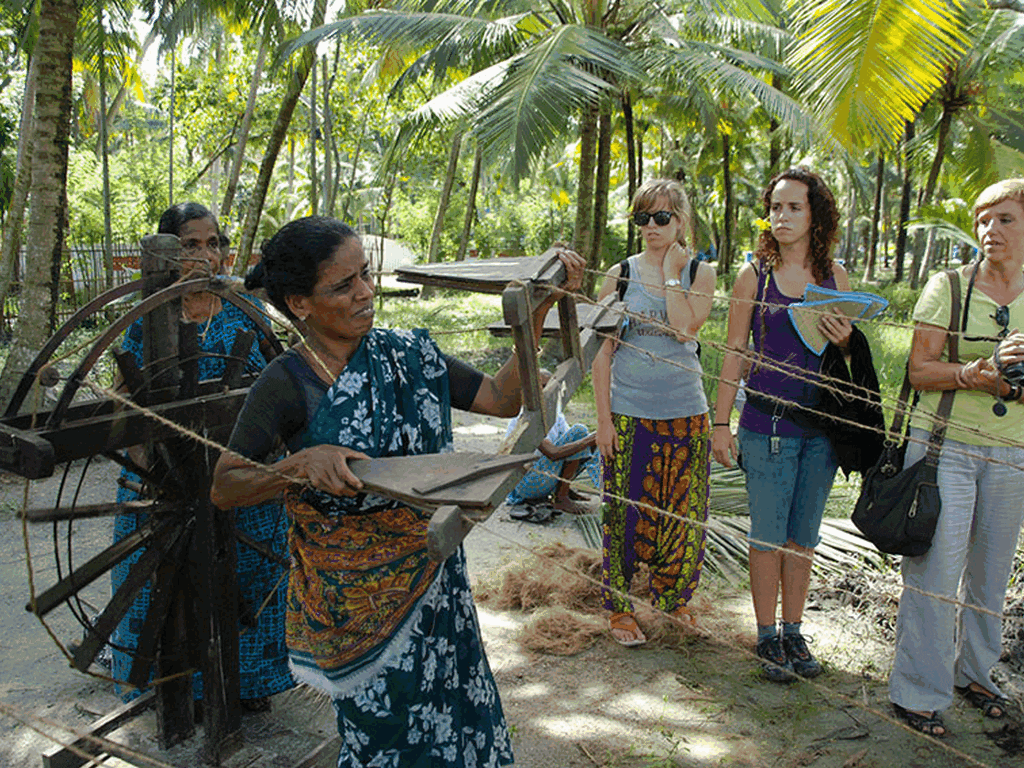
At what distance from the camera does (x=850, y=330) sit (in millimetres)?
3004

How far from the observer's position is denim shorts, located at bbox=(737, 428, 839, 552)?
3135mm

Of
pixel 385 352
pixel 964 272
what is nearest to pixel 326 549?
pixel 385 352

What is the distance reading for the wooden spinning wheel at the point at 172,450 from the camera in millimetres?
2146

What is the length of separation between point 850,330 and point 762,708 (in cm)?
141

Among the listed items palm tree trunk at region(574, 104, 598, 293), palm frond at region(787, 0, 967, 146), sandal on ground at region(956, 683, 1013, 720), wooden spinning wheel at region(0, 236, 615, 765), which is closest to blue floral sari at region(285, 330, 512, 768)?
wooden spinning wheel at region(0, 236, 615, 765)

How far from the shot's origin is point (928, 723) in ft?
9.31

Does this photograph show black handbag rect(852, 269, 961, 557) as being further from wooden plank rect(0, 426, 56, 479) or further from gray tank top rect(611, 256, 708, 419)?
wooden plank rect(0, 426, 56, 479)

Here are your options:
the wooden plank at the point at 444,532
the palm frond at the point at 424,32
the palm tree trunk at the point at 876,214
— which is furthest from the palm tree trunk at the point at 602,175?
the wooden plank at the point at 444,532

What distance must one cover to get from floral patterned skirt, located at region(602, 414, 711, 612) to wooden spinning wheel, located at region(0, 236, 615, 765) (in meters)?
0.69

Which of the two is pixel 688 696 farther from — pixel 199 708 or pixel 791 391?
pixel 199 708

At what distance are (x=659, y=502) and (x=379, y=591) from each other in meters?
1.86

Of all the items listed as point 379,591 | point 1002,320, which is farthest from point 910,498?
point 379,591

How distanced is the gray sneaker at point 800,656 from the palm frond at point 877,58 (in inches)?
119

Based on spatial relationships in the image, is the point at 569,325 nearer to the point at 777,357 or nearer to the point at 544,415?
the point at 544,415
